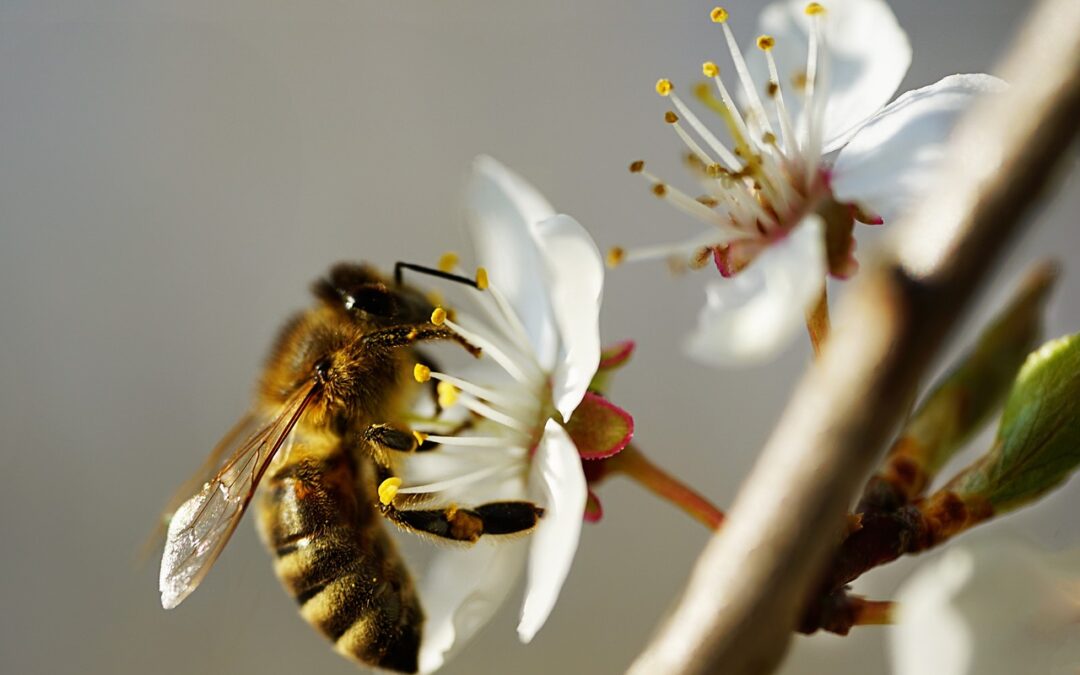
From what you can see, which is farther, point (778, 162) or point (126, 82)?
point (126, 82)

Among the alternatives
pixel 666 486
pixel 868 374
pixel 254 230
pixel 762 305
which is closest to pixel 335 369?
pixel 666 486

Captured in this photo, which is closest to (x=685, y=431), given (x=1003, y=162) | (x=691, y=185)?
(x=691, y=185)

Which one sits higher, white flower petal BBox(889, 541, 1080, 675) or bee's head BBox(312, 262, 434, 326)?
bee's head BBox(312, 262, 434, 326)

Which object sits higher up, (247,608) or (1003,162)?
(1003,162)

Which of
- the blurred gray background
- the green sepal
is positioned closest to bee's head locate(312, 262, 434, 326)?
the green sepal

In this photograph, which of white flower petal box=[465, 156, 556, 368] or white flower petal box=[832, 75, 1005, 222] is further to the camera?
white flower petal box=[465, 156, 556, 368]

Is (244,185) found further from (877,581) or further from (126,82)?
(877,581)

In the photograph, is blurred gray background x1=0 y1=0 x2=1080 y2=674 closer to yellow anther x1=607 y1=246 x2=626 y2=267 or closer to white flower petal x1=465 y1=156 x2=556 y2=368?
white flower petal x1=465 y1=156 x2=556 y2=368
